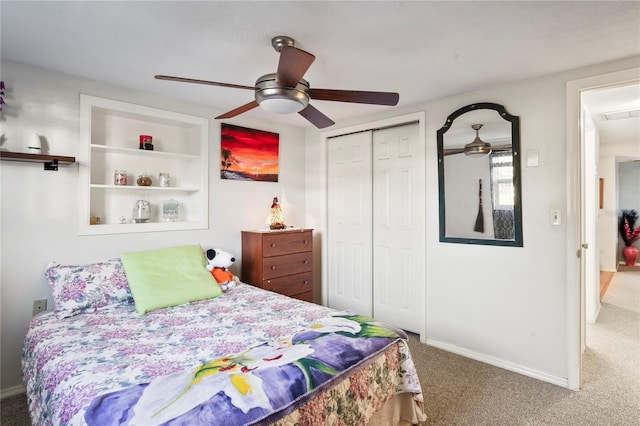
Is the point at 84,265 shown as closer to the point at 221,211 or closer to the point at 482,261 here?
the point at 221,211

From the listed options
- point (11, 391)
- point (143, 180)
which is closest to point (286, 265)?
point (143, 180)

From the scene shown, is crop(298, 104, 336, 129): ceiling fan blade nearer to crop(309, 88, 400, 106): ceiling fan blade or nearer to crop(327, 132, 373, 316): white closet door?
crop(309, 88, 400, 106): ceiling fan blade

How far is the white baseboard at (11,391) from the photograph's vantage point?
2.24 meters

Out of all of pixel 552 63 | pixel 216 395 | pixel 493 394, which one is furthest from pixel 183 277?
pixel 552 63

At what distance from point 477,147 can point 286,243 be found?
6.61 ft

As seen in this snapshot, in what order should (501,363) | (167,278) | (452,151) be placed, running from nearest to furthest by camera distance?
(167,278) < (501,363) < (452,151)

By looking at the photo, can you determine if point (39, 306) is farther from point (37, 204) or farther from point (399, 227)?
point (399, 227)

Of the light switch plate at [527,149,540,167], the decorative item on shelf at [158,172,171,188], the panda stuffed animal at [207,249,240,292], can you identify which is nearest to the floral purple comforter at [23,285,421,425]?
the panda stuffed animal at [207,249,240,292]

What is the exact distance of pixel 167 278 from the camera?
2447mm

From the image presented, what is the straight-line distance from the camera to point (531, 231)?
260 cm

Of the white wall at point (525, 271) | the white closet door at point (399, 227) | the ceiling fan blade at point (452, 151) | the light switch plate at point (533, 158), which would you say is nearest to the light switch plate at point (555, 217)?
the white wall at point (525, 271)

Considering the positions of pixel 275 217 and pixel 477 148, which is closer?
pixel 477 148

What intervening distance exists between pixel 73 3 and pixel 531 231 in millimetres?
3254

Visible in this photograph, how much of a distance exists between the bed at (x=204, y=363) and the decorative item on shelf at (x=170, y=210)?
81cm
